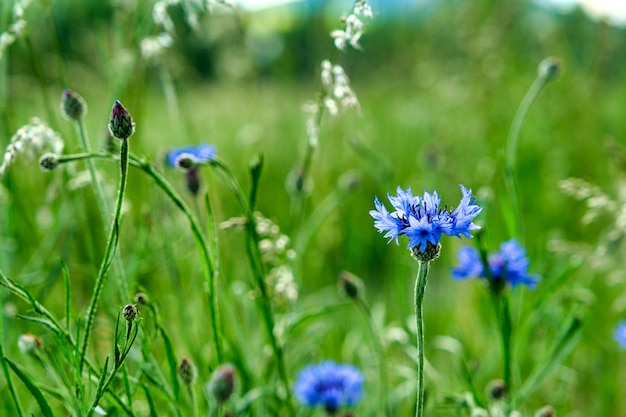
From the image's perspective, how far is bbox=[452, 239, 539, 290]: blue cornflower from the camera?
104cm

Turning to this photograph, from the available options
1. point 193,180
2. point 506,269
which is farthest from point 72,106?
point 506,269

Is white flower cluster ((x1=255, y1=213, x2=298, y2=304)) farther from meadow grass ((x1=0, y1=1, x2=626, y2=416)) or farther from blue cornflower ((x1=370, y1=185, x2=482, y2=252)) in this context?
blue cornflower ((x1=370, y1=185, x2=482, y2=252))

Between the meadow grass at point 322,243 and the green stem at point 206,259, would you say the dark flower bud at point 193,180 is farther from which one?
the green stem at point 206,259

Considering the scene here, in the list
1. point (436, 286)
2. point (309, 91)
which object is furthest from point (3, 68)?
point (309, 91)

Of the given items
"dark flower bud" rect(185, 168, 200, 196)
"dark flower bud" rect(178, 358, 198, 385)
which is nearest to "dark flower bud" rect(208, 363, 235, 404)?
"dark flower bud" rect(178, 358, 198, 385)

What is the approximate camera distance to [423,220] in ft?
2.24

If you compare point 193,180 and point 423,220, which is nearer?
point 423,220

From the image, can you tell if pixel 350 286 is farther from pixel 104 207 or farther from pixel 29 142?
pixel 29 142

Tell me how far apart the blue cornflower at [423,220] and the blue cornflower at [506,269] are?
1.10 feet

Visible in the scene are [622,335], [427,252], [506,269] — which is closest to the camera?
[427,252]

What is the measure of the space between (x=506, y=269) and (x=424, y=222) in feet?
1.34

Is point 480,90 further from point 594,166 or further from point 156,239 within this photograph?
point 156,239

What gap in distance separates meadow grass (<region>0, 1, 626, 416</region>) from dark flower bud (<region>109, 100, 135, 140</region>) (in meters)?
0.09

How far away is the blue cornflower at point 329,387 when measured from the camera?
1087 mm
